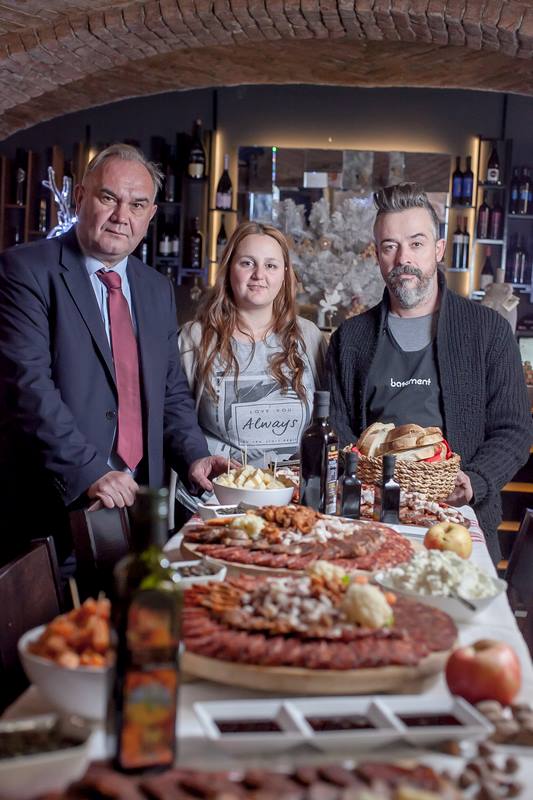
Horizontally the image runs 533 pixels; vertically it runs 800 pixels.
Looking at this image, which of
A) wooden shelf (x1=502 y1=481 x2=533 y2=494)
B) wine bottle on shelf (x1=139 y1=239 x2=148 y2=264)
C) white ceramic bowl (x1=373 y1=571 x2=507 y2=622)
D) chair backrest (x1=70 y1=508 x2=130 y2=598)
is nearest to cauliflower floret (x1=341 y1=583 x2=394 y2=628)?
white ceramic bowl (x1=373 y1=571 x2=507 y2=622)

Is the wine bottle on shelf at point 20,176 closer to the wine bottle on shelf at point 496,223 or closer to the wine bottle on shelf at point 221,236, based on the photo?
the wine bottle on shelf at point 221,236

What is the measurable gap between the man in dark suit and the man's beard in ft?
2.59

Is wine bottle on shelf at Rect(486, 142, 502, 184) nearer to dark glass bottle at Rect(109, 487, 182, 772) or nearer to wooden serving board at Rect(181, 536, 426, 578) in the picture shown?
wooden serving board at Rect(181, 536, 426, 578)

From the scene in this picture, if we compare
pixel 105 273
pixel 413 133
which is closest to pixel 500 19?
pixel 413 133

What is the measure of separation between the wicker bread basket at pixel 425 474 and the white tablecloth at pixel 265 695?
2.85 feet

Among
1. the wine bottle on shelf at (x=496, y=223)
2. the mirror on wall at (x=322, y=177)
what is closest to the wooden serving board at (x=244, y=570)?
the mirror on wall at (x=322, y=177)

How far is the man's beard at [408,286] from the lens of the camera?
10.7 feet

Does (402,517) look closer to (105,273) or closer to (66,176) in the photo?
(105,273)

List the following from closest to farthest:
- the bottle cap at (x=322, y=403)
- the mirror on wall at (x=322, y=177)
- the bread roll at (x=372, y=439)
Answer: the bottle cap at (x=322, y=403)
the bread roll at (x=372, y=439)
the mirror on wall at (x=322, y=177)

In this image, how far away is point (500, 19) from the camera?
570cm

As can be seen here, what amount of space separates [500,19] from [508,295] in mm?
1734

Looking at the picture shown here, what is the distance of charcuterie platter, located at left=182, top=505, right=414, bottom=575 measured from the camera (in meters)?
1.94

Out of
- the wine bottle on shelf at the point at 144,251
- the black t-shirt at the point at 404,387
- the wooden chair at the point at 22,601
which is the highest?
the wine bottle on shelf at the point at 144,251

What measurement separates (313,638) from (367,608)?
10cm
